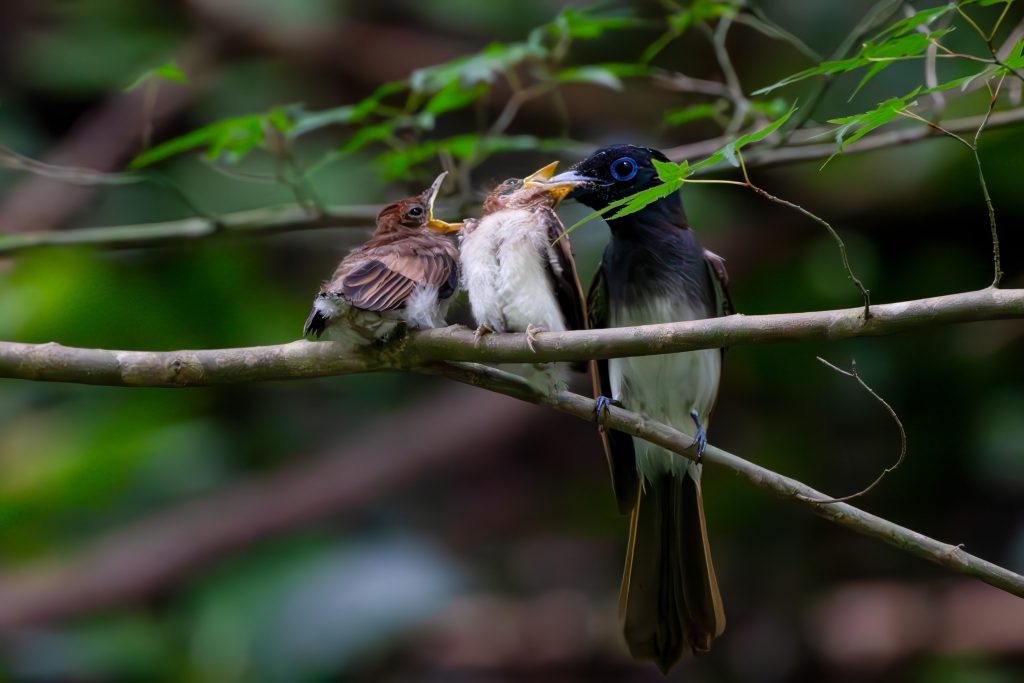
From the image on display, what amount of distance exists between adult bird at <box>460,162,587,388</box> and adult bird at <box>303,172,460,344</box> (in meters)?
0.08

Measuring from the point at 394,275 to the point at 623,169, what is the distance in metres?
0.84

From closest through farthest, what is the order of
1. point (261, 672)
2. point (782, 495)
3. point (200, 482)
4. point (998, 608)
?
point (782, 495) → point (261, 672) → point (998, 608) → point (200, 482)

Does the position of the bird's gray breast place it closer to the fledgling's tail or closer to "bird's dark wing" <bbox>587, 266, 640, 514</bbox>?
"bird's dark wing" <bbox>587, 266, 640, 514</bbox>

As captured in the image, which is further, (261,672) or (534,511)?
(534,511)

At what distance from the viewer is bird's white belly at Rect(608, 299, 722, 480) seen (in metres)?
3.44

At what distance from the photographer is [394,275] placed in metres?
2.50

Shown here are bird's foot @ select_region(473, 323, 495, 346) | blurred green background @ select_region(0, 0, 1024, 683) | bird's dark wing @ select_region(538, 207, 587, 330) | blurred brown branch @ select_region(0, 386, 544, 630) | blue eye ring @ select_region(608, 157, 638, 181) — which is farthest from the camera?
blurred brown branch @ select_region(0, 386, 544, 630)

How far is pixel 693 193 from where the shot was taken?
5.55 meters

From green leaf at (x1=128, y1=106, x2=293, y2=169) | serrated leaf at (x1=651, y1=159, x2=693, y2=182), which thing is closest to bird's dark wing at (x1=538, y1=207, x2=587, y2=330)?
green leaf at (x1=128, y1=106, x2=293, y2=169)

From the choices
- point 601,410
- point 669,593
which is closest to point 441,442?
point 669,593

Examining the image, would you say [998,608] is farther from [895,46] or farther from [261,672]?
[895,46]

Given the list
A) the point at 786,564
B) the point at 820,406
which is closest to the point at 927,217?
the point at 820,406

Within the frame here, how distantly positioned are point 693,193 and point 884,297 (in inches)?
40.1

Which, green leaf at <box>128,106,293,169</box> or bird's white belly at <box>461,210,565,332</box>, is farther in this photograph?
green leaf at <box>128,106,293,169</box>
